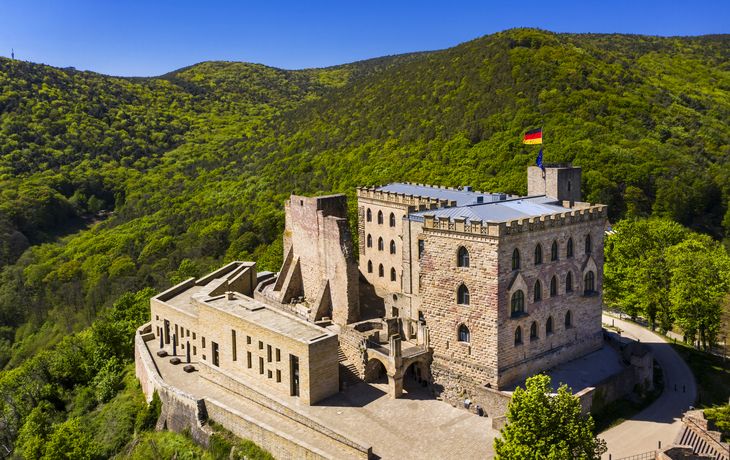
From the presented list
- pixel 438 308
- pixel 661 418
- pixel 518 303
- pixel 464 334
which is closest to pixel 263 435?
pixel 438 308

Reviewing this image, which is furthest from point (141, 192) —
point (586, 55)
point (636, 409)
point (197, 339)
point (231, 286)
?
point (636, 409)

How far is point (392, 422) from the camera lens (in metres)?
28.1

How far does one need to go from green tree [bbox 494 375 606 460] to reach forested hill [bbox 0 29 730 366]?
47005 millimetres

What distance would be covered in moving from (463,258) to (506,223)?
3338mm

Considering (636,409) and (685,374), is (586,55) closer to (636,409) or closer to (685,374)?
(685,374)

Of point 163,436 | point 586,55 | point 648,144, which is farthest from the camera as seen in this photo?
point 586,55

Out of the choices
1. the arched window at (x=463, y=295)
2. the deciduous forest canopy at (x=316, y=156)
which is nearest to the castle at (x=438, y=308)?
the arched window at (x=463, y=295)

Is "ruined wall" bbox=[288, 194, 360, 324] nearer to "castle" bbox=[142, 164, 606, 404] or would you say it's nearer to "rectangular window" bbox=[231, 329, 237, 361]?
"castle" bbox=[142, 164, 606, 404]

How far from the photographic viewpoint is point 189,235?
9388 centimetres

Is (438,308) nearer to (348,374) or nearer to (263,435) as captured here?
(348,374)

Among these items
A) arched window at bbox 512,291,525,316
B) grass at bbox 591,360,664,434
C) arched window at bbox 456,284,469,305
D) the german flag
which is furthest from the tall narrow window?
the german flag

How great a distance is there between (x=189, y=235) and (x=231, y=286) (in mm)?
51155

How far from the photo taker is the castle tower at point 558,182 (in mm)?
40000

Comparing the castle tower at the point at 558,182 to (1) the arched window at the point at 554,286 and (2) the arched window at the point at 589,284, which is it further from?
(1) the arched window at the point at 554,286
